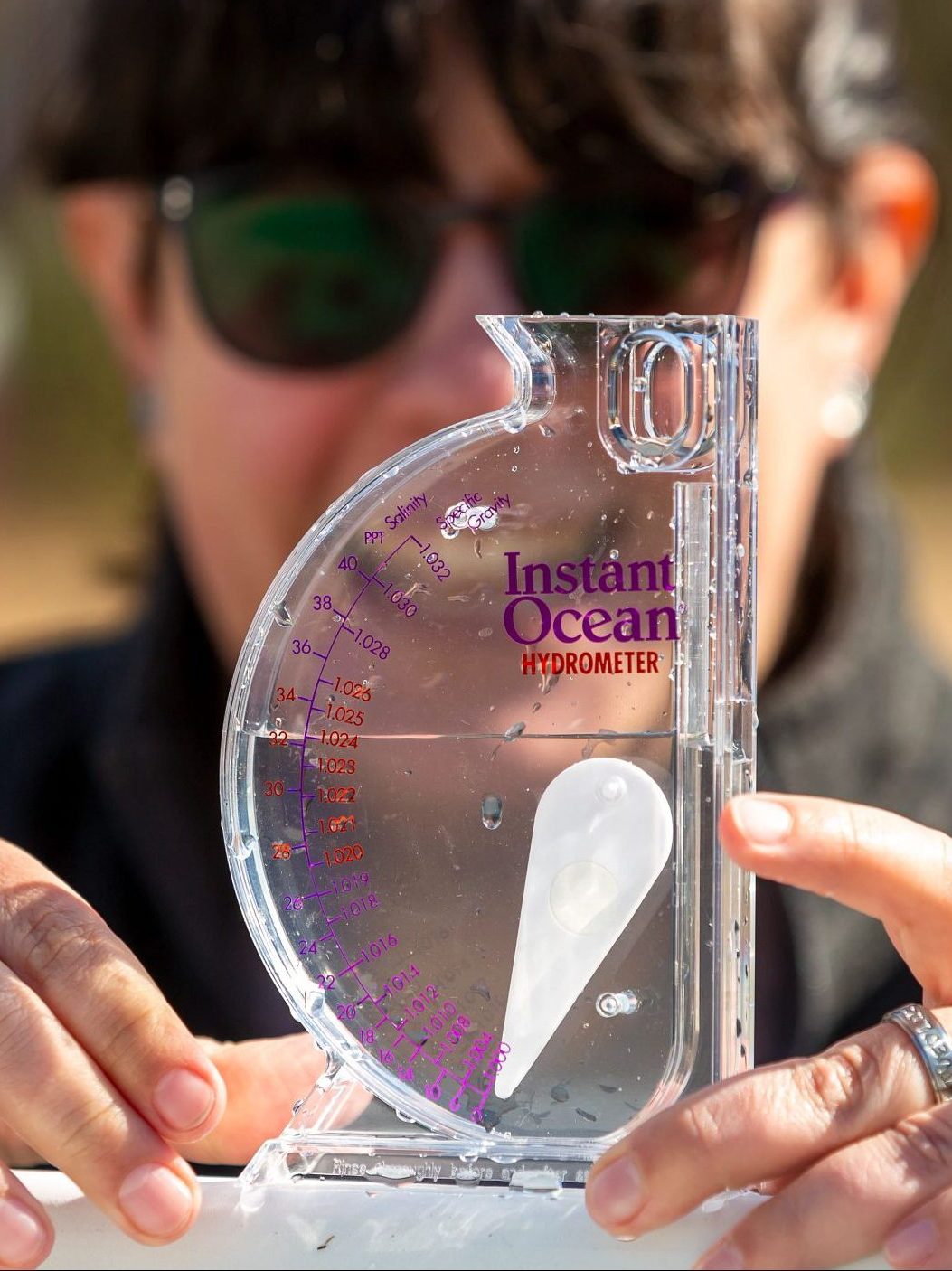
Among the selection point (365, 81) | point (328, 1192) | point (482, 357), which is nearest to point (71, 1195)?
point (328, 1192)

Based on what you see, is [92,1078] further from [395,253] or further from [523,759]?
[395,253]

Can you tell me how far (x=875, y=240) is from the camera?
1.70 metres

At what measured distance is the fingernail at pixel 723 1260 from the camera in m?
0.61

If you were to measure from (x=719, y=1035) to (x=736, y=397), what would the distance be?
1.05 feet

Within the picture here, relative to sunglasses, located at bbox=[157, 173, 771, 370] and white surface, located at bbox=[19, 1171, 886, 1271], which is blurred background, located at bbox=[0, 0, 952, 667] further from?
white surface, located at bbox=[19, 1171, 886, 1271]

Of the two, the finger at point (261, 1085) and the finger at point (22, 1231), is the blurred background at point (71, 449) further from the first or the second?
the finger at point (22, 1231)

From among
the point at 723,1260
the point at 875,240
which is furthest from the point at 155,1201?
the point at 875,240

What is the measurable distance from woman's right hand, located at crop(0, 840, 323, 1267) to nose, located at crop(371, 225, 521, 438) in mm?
758

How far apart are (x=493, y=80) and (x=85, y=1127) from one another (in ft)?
3.60

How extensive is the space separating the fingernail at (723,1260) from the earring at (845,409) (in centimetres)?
119

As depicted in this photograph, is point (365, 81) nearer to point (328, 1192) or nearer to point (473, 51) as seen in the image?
point (473, 51)

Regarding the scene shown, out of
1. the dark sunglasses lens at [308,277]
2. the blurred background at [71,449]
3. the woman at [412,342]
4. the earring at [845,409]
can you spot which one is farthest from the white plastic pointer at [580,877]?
the blurred background at [71,449]

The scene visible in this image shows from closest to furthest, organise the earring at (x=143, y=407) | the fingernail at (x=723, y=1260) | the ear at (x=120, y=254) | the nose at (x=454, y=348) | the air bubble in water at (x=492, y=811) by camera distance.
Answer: the fingernail at (x=723, y=1260)
the air bubble in water at (x=492, y=811)
the nose at (x=454, y=348)
the ear at (x=120, y=254)
the earring at (x=143, y=407)

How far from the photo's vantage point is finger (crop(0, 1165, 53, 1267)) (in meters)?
0.66
